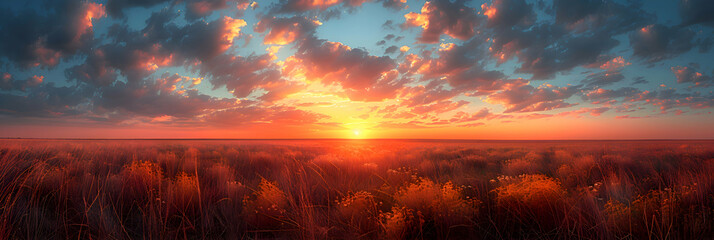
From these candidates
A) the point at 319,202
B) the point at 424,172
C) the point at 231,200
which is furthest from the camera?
the point at 424,172

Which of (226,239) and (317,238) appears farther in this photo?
(226,239)

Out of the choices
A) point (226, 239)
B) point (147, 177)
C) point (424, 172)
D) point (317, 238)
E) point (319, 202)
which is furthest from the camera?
point (424, 172)

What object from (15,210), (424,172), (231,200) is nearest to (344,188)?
(231,200)

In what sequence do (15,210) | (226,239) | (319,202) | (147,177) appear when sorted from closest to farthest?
(226,239), (15,210), (319,202), (147,177)

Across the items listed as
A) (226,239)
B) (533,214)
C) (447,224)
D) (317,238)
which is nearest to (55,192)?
(226,239)

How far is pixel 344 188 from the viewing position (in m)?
5.58

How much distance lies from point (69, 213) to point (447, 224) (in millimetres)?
5402

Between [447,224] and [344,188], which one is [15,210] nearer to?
[344,188]

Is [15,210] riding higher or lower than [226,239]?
higher

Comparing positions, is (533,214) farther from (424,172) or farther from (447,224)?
(424,172)

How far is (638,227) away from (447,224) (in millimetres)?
2268

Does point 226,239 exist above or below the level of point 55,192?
below

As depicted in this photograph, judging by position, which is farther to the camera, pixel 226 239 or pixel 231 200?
pixel 231 200

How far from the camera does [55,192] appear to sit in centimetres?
450
